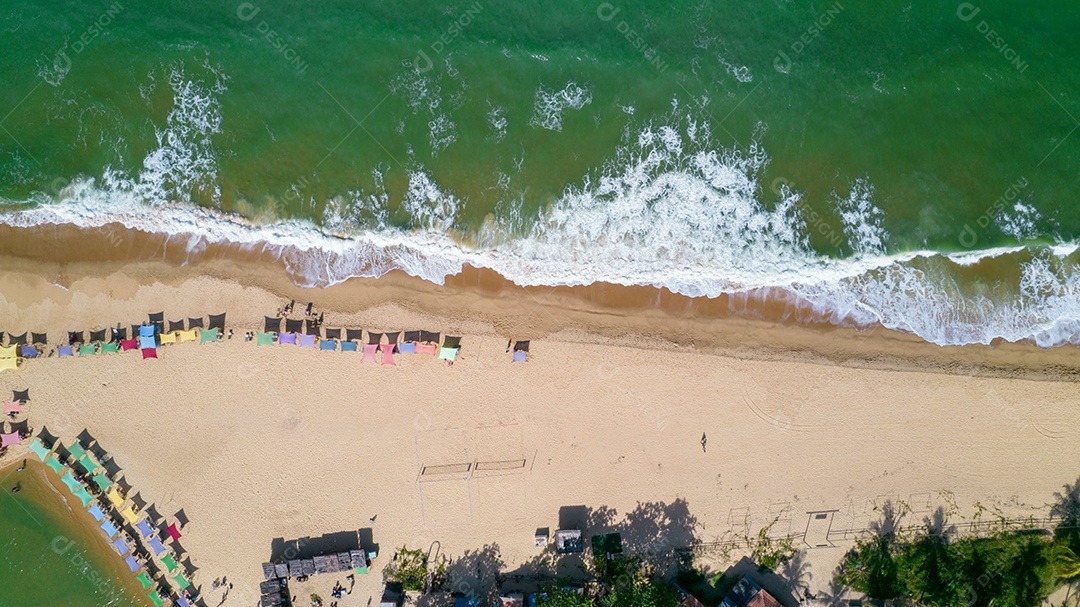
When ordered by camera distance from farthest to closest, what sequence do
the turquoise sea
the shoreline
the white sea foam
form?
1. the turquoise sea
2. the white sea foam
3. the shoreline

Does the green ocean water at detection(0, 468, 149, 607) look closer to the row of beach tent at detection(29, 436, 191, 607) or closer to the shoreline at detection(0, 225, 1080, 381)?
the row of beach tent at detection(29, 436, 191, 607)

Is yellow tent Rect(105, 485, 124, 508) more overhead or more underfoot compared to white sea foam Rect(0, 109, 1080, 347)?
more underfoot

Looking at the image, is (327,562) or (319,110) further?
(319,110)

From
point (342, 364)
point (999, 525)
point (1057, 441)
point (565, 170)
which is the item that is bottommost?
point (999, 525)

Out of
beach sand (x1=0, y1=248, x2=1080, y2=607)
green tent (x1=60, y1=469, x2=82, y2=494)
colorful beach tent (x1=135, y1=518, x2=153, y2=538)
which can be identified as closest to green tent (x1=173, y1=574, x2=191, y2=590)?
beach sand (x1=0, y1=248, x2=1080, y2=607)

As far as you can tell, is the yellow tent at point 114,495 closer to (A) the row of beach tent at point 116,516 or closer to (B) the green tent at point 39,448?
(A) the row of beach tent at point 116,516

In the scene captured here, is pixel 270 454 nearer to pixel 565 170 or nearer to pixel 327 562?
pixel 327 562

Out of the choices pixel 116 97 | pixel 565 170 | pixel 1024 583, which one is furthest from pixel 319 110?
pixel 1024 583

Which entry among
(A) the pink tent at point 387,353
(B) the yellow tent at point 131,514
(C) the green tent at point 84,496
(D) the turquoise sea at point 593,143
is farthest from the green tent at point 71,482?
(A) the pink tent at point 387,353
